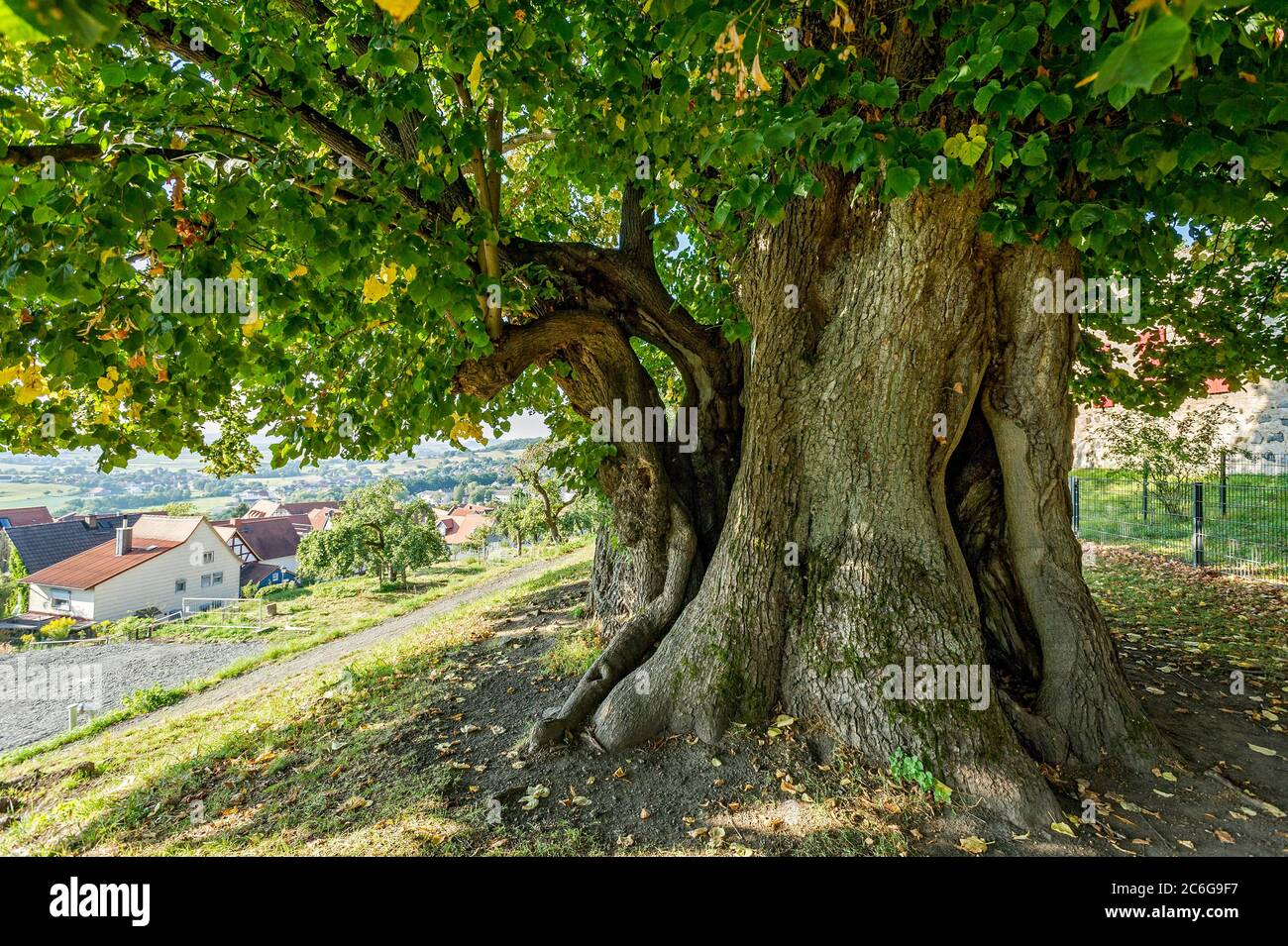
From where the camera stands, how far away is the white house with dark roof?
1752 centimetres

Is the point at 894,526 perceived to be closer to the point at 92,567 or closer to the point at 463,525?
the point at 92,567

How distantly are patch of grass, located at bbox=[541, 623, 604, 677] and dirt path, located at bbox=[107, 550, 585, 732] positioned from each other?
162 inches

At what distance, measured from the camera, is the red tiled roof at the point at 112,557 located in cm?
1759

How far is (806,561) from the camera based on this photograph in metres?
4.01

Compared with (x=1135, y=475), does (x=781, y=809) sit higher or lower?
lower

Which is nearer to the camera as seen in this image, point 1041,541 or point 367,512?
point 1041,541

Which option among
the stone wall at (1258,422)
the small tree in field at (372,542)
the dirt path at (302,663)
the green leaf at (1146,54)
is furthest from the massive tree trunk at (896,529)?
the small tree in field at (372,542)

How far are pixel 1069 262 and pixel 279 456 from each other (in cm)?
581

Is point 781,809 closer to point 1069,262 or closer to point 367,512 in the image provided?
point 1069,262

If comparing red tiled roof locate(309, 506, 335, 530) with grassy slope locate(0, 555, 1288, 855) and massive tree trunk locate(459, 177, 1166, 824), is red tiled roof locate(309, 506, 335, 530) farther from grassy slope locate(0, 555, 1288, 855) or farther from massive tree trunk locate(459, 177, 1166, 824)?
massive tree trunk locate(459, 177, 1166, 824)

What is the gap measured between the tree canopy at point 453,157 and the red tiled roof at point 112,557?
1754 centimetres

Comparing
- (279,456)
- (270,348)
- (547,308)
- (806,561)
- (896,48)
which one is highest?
(896,48)
